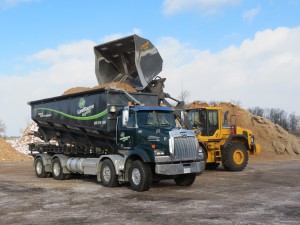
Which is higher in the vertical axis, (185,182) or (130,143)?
(130,143)

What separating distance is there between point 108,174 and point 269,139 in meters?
19.3

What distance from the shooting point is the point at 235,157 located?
18.9 metres

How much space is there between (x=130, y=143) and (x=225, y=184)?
3.70 metres

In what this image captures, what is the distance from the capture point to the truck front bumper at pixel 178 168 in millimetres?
11930

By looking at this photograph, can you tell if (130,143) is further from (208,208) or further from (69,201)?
(208,208)

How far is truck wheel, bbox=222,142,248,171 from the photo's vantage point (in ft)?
60.7

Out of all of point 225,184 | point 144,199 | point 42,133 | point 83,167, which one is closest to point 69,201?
point 144,199

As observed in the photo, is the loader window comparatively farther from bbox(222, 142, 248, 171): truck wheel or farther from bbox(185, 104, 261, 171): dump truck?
bbox(222, 142, 248, 171): truck wheel

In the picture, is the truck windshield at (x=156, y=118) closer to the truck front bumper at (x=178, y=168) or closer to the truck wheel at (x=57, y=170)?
the truck front bumper at (x=178, y=168)

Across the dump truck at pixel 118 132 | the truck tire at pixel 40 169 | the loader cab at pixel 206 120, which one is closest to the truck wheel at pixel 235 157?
the loader cab at pixel 206 120

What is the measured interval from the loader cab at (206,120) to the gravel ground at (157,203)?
390cm

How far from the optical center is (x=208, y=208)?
9.54 meters

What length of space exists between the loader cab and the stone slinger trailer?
4.13 meters

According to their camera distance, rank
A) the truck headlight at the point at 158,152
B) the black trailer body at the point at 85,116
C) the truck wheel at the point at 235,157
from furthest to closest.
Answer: the truck wheel at the point at 235,157 < the black trailer body at the point at 85,116 < the truck headlight at the point at 158,152
